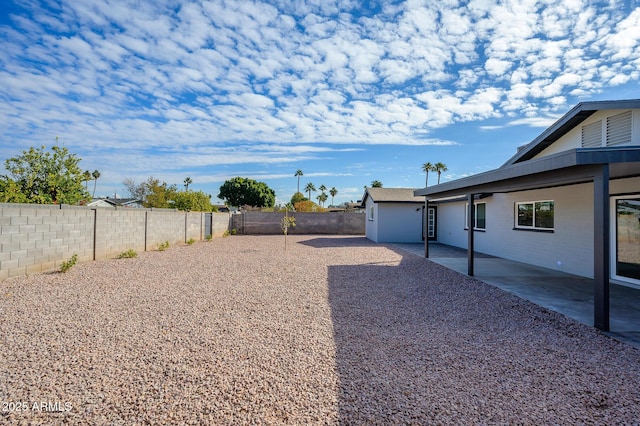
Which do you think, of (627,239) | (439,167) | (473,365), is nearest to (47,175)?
(473,365)

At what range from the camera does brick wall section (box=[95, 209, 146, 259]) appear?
32.7 feet

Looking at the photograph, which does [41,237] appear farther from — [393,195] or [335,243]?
[393,195]

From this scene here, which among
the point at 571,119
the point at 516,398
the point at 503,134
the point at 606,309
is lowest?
the point at 516,398

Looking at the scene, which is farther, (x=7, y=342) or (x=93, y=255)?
(x=93, y=255)

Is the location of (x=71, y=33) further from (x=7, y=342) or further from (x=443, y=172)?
(x=443, y=172)

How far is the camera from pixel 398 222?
18.0m

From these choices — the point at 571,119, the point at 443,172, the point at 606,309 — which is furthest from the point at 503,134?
the point at 443,172

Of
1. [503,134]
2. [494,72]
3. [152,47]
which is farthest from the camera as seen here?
[503,134]

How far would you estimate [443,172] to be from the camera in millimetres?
46156

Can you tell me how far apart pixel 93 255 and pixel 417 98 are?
12.8m

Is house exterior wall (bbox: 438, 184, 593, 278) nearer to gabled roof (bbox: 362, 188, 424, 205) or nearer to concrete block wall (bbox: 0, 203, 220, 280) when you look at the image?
gabled roof (bbox: 362, 188, 424, 205)

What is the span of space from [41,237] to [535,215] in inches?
545

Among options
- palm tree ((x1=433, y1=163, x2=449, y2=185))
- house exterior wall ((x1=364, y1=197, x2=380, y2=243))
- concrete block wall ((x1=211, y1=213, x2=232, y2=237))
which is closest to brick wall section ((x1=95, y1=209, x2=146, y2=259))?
concrete block wall ((x1=211, y1=213, x2=232, y2=237))

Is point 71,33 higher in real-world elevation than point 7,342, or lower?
higher
